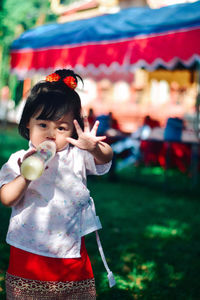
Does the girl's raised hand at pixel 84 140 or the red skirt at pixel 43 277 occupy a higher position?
the girl's raised hand at pixel 84 140

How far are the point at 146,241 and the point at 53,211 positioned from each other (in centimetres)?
240

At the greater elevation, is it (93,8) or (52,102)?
(93,8)

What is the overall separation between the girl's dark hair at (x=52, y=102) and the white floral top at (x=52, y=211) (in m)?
0.17

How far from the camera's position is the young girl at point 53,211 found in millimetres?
1606

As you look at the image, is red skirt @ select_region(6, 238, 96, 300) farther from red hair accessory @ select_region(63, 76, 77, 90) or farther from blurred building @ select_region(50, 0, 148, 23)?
blurred building @ select_region(50, 0, 148, 23)

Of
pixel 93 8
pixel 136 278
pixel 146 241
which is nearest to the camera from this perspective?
pixel 136 278

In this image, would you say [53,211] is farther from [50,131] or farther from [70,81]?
[70,81]

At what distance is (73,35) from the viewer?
6598 mm

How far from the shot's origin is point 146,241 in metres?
3.82

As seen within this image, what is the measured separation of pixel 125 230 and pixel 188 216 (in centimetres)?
114

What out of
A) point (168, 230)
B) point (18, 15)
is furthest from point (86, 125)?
point (18, 15)

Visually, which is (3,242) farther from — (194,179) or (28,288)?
(194,179)

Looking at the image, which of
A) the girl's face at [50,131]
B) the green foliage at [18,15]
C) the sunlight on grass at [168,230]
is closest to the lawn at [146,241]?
the sunlight on grass at [168,230]

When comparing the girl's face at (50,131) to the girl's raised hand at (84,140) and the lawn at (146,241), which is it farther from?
the lawn at (146,241)
